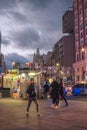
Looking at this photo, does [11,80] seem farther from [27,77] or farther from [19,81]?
[27,77]

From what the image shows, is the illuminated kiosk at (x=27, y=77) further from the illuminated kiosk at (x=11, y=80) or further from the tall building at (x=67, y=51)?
the tall building at (x=67, y=51)

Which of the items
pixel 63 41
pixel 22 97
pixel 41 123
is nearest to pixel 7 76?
pixel 22 97

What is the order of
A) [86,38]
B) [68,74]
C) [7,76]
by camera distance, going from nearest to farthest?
[7,76] → [86,38] → [68,74]

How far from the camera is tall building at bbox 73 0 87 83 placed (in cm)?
8019

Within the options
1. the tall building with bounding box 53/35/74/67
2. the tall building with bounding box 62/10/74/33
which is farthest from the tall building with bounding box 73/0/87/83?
the tall building with bounding box 53/35/74/67

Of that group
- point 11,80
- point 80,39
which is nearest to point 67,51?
point 80,39

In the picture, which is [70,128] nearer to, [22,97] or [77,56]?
[22,97]

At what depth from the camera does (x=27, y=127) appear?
42.7ft

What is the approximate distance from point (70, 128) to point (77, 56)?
245 ft

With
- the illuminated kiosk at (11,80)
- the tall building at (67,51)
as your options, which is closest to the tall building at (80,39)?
the tall building at (67,51)

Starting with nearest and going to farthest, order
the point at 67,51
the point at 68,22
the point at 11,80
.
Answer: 1. the point at 11,80
2. the point at 68,22
3. the point at 67,51

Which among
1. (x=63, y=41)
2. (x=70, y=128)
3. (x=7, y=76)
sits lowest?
(x=70, y=128)

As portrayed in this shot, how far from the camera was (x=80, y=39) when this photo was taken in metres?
84.4

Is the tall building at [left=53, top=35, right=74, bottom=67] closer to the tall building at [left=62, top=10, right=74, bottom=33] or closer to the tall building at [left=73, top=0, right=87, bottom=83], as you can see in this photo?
the tall building at [left=62, top=10, right=74, bottom=33]
